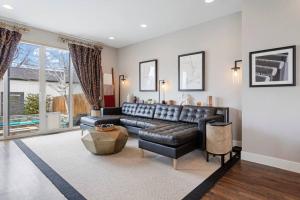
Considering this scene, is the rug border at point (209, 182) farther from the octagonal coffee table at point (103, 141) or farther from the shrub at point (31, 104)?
the shrub at point (31, 104)

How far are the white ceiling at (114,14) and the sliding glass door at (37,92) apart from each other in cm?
85

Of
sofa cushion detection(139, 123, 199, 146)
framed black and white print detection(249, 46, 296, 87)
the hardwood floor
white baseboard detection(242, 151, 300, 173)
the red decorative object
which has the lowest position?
the hardwood floor

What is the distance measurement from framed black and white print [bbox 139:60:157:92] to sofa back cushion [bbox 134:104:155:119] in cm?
72

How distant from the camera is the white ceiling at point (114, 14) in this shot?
3281 millimetres

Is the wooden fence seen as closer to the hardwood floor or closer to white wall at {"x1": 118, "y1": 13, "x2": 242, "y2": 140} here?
white wall at {"x1": 118, "y1": 13, "x2": 242, "y2": 140}

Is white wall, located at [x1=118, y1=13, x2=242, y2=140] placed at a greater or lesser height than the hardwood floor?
greater

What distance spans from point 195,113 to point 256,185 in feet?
5.80

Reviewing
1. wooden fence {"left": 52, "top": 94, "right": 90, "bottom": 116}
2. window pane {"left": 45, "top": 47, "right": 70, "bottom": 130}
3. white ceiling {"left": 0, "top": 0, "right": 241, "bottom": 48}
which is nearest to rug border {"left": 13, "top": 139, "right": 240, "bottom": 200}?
window pane {"left": 45, "top": 47, "right": 70, "bottom": 130}

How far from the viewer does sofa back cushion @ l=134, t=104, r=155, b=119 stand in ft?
14.8

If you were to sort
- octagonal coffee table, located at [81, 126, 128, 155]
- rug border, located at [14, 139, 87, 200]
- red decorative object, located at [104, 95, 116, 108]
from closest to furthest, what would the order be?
rug border, located at [14, 139, 87, 200]
octagonal coffee table, located at [81, 126, 128, 155]
red decorative object, located at [104, 95, 116, 108]

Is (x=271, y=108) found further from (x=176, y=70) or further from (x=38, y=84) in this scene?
(x=38, y=84)

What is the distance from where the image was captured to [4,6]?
135 inches

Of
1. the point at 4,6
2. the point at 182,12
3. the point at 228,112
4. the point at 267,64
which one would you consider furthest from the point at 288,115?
the point at 4,6

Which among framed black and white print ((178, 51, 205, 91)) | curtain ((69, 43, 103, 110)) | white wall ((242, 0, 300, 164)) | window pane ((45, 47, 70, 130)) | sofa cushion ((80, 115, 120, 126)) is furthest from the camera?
curtain ((69, 43, 103, 110))
